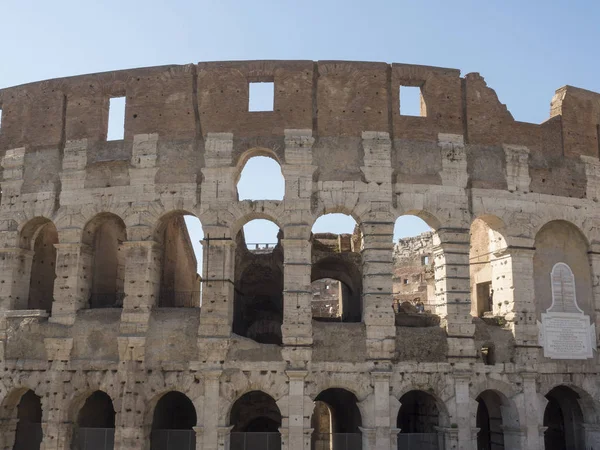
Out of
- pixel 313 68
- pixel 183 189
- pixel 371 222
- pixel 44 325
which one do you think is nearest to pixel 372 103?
pixel 313 68

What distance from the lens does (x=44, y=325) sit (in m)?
15.3

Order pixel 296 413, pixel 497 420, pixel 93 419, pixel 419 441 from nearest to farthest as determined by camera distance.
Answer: pixel 296 413 < pixel 419 441 < pixel 497 420 < pixel 93 419

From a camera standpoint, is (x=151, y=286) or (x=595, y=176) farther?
(x=595, y=176)

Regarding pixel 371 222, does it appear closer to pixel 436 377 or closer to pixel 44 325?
pixel 436 377

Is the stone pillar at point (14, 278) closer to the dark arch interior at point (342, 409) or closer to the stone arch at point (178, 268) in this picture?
the stone arch at point (178, 268)

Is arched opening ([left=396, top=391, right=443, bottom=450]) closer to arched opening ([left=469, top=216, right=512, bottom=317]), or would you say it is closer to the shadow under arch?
arched opening ([left=469, top=216, right=512, bottom=317])

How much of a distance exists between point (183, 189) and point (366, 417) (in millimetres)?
6892

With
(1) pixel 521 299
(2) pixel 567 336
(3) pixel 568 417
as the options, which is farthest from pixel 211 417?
(3) pixel 568 417

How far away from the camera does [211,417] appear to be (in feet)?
46.6

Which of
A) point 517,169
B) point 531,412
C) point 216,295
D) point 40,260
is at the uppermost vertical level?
point 517,169

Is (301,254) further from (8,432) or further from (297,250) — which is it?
(8,432)

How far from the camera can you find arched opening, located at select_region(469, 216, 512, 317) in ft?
52.3

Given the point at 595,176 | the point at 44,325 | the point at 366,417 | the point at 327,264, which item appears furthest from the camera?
the point at 327,264

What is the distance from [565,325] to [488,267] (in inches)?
97.5
